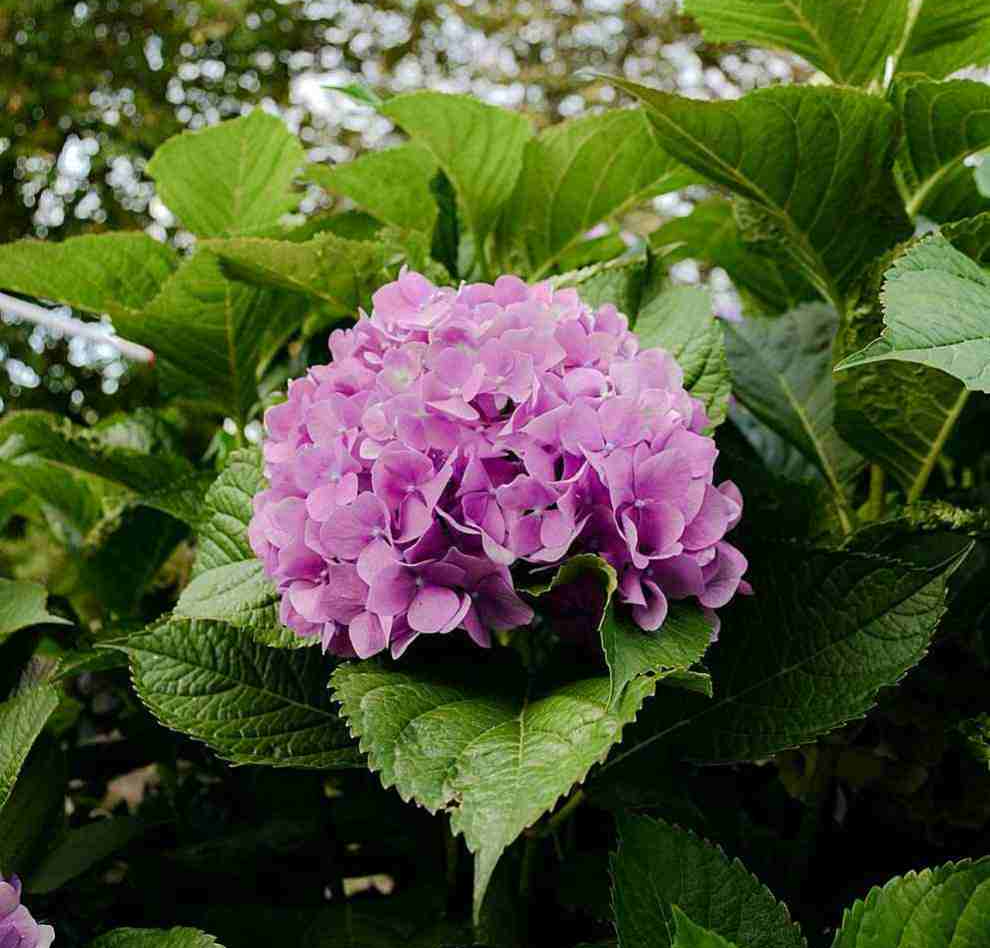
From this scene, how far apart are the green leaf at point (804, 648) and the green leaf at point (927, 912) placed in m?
0.09

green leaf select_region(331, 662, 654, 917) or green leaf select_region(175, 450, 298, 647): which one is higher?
green leaf select_region(331, 662, 654, 917)

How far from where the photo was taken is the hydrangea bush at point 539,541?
550 mm

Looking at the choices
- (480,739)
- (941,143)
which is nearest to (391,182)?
(941,143)

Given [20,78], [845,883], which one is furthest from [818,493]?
[20,78]

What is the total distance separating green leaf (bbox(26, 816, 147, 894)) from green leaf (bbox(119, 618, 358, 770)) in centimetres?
17

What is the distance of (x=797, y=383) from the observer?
856 mm

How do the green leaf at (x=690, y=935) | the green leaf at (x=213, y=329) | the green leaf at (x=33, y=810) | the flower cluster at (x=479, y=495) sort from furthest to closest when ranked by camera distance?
1. the green leaf at (x=213, y=329)
2. the green leaf at (x=33, y=810)
3. the flower cluster at (x=479, y=495)
4. the green leaf at (x=690, y=935)

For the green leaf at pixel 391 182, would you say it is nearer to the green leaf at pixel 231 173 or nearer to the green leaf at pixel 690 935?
the green leaf at pixel 231 173

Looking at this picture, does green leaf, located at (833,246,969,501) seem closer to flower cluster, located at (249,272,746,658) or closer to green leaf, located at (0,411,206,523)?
flower cluster, located at (249,272,746,658)

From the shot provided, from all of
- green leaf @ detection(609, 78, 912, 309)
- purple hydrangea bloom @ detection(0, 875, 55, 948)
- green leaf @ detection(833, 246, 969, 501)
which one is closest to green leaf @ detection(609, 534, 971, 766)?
green leaf @ detection(833, 246, 969, 501)

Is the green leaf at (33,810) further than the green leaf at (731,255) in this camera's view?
No

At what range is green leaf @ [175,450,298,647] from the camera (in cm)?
63

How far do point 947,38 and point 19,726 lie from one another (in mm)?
749

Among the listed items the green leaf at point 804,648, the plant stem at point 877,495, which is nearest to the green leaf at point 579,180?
the plant stem at point 877,495
